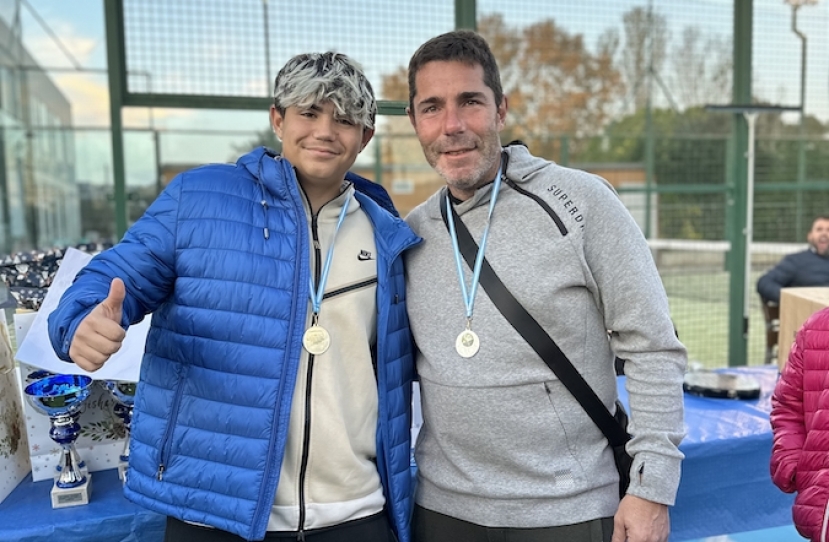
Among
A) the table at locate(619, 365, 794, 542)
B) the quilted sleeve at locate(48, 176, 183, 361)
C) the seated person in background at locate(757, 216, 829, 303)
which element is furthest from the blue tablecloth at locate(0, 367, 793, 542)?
the seated person in background at locate(757, 216, 829, 303)

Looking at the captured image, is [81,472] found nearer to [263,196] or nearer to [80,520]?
[80,520]

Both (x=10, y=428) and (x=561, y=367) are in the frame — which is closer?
(x=561, y=367)

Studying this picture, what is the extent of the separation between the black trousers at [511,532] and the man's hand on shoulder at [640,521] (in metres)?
0.05

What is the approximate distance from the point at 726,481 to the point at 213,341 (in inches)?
77.4

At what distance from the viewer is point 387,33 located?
4414 millimetres

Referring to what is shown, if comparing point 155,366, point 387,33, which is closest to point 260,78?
point 387,33

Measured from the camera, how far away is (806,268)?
17.0ft

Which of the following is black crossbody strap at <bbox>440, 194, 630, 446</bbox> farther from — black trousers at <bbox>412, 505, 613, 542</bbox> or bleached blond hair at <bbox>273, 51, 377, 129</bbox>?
bleached blond hair at <bbox>273, 51, 377, 129</bbox>

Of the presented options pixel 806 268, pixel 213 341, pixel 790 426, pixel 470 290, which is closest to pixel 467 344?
pixel 470 290

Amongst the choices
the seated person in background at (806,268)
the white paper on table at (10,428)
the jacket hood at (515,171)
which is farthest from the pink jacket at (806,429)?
→ the seated person in background at (806,268)

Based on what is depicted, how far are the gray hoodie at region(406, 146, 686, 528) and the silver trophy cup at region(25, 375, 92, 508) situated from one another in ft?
3.30

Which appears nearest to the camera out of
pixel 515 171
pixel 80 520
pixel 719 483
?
pixel 515 171

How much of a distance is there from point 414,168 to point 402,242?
3.92 m

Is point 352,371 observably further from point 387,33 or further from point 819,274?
point 819,274
